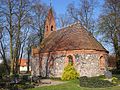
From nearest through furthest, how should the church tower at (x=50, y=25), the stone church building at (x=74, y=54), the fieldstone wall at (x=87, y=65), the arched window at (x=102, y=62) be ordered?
1. the fieldstone wall at (x=87, y=65)
2. the stone church building at (x=74, y=54)
3. the arched window at (x=102, y=62)
4. the church tower at (x=50, y=25)

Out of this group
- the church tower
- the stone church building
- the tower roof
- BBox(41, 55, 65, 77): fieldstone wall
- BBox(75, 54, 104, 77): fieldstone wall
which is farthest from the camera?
the church tower

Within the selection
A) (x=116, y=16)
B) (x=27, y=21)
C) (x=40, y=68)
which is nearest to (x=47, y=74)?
(x=40, y=68)

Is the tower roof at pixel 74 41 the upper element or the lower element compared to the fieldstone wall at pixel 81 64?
upper

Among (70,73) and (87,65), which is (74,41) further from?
(70,73)

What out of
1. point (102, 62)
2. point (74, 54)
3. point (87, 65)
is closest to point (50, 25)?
point (74, 54)

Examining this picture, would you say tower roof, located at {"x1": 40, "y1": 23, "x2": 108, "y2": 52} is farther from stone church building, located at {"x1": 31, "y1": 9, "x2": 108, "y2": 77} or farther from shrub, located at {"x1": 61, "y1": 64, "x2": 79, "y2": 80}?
shrub, located at {"x1": 61, "y1": 64, "x2": 79, "y2": 80}

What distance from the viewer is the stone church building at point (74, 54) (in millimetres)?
36969

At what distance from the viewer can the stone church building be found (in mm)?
36969

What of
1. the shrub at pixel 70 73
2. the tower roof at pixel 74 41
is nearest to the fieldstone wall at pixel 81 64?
the tower roof at pixel 74 41

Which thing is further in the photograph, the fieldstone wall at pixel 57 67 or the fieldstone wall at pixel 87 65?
the fieldstone wall at pixel 57 67

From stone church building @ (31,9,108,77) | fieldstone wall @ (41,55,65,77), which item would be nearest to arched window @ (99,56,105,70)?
stone church building @ (31,9,108,77)

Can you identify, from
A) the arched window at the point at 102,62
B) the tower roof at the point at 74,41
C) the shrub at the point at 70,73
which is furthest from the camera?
the arched window at the point at 102,62

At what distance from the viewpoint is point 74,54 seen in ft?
122

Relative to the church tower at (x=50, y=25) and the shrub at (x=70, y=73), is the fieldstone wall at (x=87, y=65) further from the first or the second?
the church tower at (x=50, y=25)
